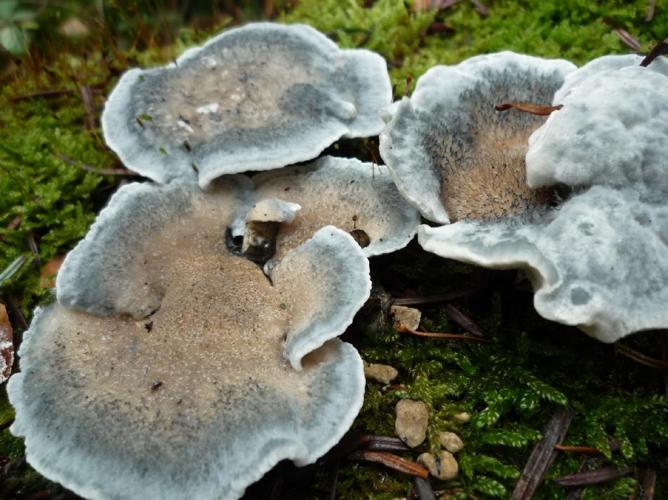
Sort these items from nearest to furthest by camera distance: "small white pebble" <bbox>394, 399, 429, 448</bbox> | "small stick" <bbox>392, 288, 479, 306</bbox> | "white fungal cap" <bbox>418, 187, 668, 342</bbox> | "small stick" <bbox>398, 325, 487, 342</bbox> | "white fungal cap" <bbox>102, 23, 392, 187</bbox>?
"white fungal cap" <bbox>418, 187, 668, 342</bbox>
"small white pebble" <bbox>394, 399, 429, 448</bbox>
"small stick" <bbox>398, 325, 487, 342</bbox>
"small stick" <bbox>392, 288, 479, 306</bbox>
"white fungal cap" <bbox>102, 23, 392, 187</bbox>

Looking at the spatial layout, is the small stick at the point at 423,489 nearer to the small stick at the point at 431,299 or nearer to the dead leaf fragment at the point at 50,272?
the small stick at the point at 431,299

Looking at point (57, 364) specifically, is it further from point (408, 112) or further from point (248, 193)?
point (408, 112)

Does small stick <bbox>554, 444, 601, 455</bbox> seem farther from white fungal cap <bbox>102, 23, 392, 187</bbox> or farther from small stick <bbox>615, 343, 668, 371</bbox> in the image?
white fungal cap <bbox>102, 23, 392, 187</bbox>

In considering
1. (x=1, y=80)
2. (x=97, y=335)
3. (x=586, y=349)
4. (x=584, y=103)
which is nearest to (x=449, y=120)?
(x=584, y=103)

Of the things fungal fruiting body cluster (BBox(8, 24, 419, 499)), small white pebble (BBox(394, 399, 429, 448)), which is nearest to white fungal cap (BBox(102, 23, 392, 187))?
fungal fruiting body cluster (BBox(8, 24, 419, 499))

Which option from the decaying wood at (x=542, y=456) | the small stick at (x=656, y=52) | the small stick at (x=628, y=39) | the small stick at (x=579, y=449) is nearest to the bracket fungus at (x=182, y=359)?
the decaying wood at (x=542, y=456)
